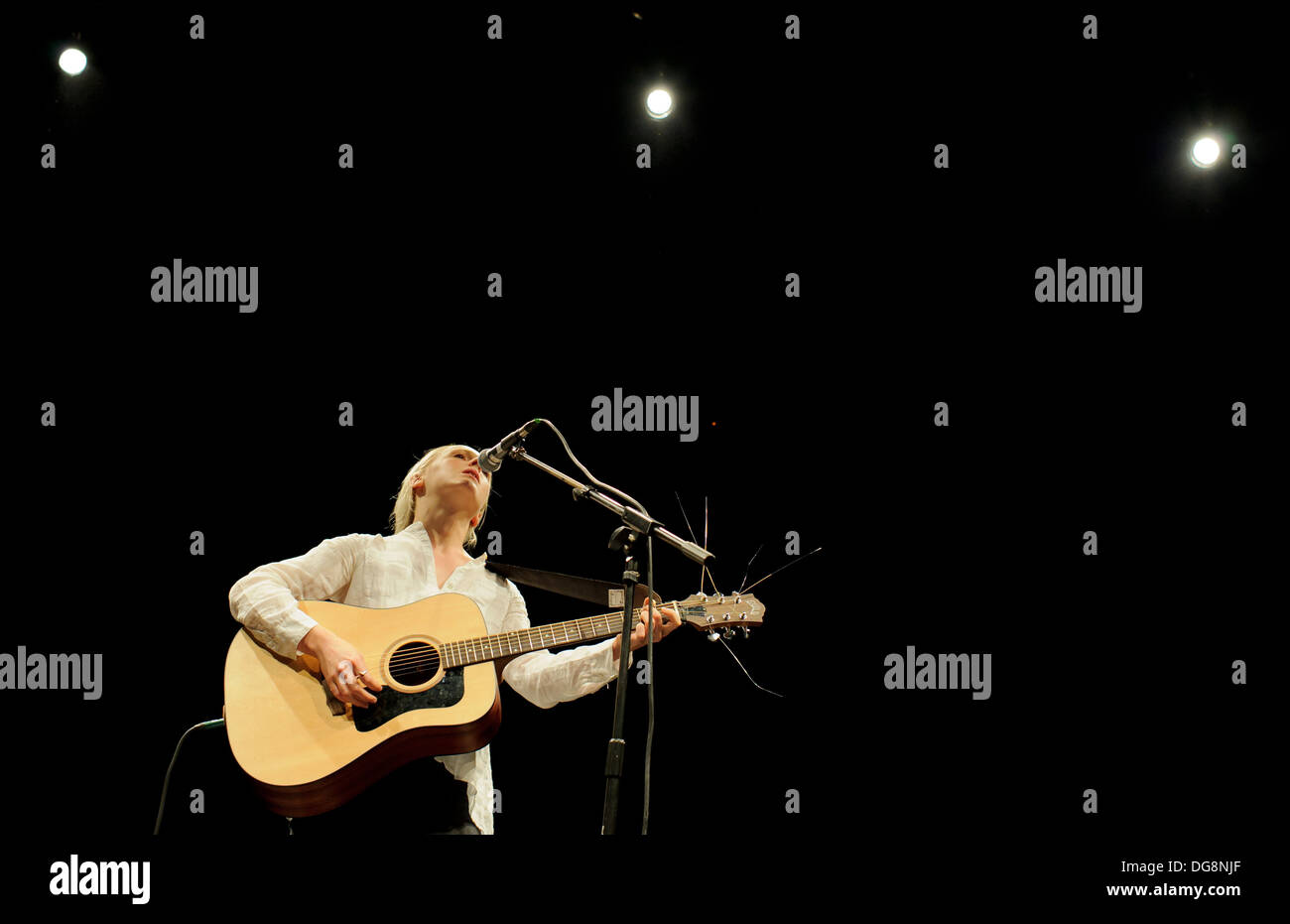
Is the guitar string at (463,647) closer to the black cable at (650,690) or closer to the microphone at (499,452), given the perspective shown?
the black cable at (650,690)

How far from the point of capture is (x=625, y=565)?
229cm

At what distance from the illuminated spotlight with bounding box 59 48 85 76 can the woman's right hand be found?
293cm

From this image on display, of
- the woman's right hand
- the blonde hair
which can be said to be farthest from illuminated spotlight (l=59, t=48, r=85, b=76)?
the woman's right hand

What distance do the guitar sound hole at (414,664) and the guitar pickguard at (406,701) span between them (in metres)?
0.06

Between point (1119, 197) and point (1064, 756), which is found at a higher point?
point (1119, 197)

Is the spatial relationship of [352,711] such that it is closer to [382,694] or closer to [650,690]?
[382,694]

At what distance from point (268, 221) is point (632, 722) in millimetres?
2778

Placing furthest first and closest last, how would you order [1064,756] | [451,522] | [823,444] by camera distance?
[823,444], [1064,756], [451,522]

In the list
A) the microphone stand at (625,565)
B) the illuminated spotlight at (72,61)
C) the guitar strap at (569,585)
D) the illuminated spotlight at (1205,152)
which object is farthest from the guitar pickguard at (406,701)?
the illuminated spotlight at (1205,152)

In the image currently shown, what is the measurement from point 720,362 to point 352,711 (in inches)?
88.5

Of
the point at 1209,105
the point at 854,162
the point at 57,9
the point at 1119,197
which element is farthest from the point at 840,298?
the point at 57,9

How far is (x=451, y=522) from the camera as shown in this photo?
3414 millimetres

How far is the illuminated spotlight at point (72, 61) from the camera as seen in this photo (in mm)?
3965

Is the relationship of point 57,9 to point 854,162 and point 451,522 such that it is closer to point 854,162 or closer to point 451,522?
point 451,522
